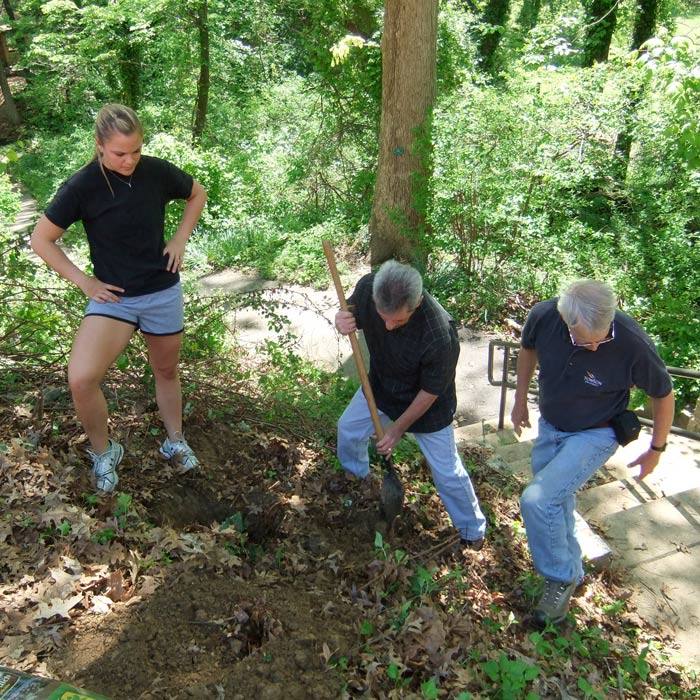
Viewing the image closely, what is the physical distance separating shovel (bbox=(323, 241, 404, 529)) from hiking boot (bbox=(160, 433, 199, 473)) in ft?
3.77

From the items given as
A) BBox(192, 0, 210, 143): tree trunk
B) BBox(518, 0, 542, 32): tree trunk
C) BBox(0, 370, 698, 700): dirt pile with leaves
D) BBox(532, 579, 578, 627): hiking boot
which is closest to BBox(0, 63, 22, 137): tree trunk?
BBox(192, 0, 210, 143): tree trunk

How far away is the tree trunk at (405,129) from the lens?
365 inches

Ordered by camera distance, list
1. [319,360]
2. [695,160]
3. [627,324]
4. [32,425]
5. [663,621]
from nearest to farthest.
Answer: [627,324], [663,621], [32,425], [695,160], [319,360]

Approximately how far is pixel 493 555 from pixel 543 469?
3.08 ft

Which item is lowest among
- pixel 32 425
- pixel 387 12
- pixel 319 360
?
pixel 319 360

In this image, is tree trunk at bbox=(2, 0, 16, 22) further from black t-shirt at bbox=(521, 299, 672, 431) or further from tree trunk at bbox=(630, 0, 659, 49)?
black t-shirt at bbox=(521, 299, 672, 431)

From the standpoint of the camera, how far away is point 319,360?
8172 millimetres

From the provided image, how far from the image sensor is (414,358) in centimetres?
372

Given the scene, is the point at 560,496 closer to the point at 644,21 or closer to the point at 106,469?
the point at 106,469

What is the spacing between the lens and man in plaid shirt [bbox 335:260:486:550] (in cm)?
350

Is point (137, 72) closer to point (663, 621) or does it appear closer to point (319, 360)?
point (319, 360)

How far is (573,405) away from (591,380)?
0.17 meters

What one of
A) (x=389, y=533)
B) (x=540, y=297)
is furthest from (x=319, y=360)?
(x=389, y=533)

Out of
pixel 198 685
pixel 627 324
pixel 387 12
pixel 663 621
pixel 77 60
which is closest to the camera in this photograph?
pixel 198 685
